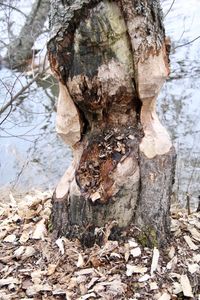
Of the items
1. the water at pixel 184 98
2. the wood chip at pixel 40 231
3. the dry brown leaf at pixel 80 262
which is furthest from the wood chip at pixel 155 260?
the water at pixel 184 98

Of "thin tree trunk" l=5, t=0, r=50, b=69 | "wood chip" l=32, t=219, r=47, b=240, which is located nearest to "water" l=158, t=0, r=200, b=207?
"thin tree trunk" l=5, t=0, r=50, b=69

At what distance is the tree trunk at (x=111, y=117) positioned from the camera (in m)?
1.32

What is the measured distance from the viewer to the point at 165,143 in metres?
1.47

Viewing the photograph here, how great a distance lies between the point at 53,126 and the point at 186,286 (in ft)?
11.0

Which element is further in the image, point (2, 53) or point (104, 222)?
point (2, 53)

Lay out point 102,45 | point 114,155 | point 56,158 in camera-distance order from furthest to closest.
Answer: point 56,158, point 114,155, point 102,45

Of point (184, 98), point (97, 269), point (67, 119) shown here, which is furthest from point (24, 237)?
point (184, 98)

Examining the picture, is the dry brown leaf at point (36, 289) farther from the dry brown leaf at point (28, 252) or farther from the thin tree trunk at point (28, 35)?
the thin tree trunk at point (28, 35)

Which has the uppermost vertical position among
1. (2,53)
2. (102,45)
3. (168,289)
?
(2,53)

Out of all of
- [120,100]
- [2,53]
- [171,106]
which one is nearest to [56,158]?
[171,106]

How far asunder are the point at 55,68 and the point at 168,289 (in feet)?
2.39

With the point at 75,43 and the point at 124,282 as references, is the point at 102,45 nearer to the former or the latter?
the point at 75,43

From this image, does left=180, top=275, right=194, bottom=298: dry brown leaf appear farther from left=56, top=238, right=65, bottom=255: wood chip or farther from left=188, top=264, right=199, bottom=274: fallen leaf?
left=56, top=238, right=65, bottom=255: wood chip

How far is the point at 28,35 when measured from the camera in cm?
571
